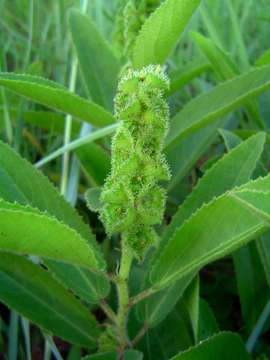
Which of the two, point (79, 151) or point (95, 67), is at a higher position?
point (95, 67)

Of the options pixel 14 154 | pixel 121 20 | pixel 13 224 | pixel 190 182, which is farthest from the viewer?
pixel 190 182

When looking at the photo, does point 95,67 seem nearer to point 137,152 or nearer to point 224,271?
point 224,271

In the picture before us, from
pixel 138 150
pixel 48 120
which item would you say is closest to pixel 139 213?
pixel 138 150

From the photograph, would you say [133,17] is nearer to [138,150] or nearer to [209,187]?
[209,187]

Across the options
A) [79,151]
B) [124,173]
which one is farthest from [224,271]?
[124,173]

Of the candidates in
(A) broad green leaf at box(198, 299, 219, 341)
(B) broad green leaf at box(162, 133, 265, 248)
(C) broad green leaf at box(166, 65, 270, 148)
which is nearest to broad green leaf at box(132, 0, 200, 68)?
(C) broad green leaf at box(166, 65, 270, 148)

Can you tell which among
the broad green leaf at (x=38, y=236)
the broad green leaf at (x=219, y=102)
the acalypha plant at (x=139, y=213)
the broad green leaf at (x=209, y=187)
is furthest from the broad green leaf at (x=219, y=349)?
the broad green leaf at (x=219, y=102)
